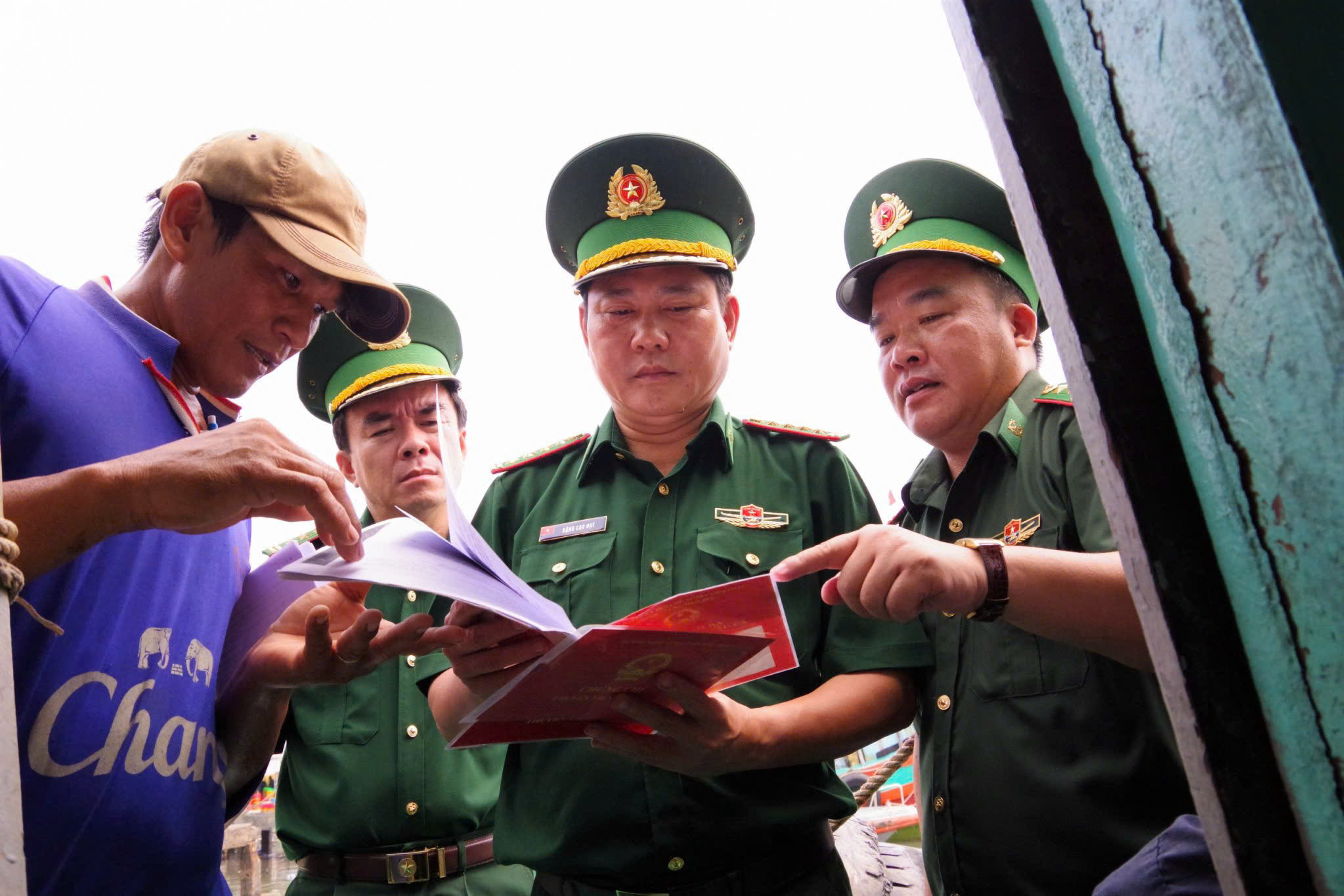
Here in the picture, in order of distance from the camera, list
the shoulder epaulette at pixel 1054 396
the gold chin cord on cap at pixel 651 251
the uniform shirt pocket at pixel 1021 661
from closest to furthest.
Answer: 1. the uniform shirt pocket at pixel 1021 661
2. the shoulder epaulette at pixel 1054 396
3. the gold chin cord on cap at pixel 651 251

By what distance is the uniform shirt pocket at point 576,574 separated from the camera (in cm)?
229

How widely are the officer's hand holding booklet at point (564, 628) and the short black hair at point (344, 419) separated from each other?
2325mm

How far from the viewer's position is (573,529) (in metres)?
2.42

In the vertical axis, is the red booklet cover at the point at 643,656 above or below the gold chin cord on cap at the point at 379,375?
below

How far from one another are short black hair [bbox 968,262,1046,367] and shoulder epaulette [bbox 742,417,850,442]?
0.62 metres

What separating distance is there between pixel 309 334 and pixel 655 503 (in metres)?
0.97

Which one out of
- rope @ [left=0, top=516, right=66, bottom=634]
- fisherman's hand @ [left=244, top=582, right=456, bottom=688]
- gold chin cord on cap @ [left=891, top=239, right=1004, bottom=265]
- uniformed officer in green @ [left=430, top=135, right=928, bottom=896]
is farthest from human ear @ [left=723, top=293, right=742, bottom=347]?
rope @ [left=0, top=516, right=66, bottom=634]

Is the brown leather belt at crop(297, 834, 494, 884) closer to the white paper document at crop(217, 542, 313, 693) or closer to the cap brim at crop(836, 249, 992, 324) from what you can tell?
the white paper document at crop(217, 542, 313, 693)

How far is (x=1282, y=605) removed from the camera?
52 cm

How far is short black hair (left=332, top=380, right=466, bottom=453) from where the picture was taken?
3785 mm

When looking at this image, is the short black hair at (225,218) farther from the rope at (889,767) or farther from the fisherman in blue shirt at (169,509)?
the rope at (889,767)

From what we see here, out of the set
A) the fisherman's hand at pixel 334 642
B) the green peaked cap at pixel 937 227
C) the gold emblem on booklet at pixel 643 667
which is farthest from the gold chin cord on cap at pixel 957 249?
the fisherman's hand at pixel 334 642

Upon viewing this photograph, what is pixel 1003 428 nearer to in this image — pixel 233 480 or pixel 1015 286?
pixel 1015 286

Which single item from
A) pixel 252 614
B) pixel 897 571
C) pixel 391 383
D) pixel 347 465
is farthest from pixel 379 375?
pixel 897 571
